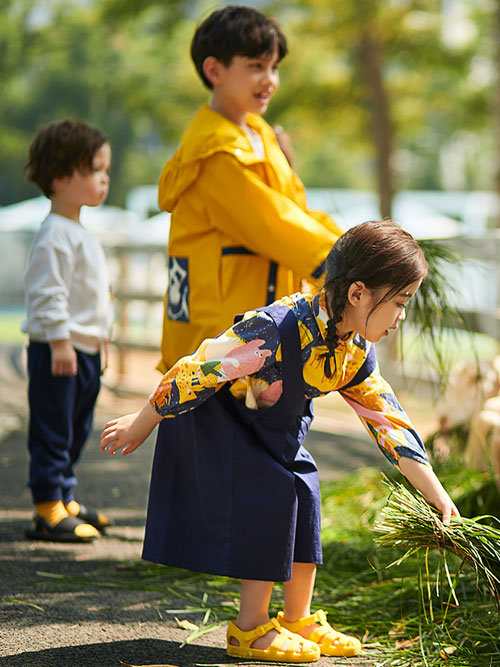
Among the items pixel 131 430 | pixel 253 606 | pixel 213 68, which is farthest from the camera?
pixel 213 68

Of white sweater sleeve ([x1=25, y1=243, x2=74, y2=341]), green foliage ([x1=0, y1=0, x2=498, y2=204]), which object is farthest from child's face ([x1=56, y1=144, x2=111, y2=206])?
green foliage ([x1=0, y1=0, x2=498, y2=204])

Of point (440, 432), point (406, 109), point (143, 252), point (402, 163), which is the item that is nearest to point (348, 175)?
point (402, 163)

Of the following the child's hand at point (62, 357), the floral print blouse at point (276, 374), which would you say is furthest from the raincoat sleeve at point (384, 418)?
the child's hand at point (62, 357)

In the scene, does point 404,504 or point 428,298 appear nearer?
point 404,504

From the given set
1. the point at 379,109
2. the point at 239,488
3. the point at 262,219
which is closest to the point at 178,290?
the point at 262,219

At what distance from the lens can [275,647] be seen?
2303 millimetres

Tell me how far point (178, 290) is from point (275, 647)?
3.66 ft

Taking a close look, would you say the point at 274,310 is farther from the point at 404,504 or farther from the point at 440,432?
the point at 440,432

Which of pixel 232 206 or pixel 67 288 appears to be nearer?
pixel 232 206

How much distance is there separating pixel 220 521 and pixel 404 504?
1.49 ft

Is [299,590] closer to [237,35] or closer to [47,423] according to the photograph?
[47,423]

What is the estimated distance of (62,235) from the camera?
10.9 feet

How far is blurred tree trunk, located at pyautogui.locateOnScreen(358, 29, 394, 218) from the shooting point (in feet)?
41.2

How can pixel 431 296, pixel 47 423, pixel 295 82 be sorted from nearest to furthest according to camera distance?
1. pixel 431 296
2. pixel 47 423
3. pixel 295 82
